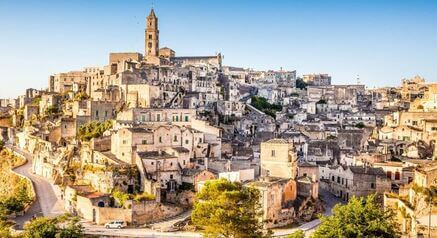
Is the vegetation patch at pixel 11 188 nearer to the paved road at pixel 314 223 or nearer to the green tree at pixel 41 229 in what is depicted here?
the green tree at pixel 41 229

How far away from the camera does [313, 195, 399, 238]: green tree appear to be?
2852 centimetres

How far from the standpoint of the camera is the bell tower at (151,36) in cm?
9662

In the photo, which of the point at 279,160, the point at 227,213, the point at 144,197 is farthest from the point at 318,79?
the point at 227,213

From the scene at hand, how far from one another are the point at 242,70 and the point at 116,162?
207 ft

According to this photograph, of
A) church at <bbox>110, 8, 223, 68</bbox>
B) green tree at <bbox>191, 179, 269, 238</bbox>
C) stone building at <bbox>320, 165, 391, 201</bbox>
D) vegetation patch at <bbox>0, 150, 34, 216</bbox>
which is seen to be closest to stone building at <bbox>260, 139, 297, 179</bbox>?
stone building at <bbox>320, 165, 391, 201</bbox>

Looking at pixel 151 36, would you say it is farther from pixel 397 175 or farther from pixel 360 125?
pixel 397 175

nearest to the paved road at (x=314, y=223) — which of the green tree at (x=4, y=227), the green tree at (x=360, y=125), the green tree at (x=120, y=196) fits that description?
the green tree at (x=120, y=196)

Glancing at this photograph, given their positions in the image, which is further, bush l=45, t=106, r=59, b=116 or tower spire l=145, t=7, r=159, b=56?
tower spire l=145, t=7, r=159, b=56

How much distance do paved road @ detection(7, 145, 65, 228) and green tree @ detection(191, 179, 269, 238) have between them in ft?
61.6

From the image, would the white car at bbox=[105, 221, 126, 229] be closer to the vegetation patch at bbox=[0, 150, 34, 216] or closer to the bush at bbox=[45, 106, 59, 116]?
the vegetation patch at bbox=[0, 150, 34, 216]

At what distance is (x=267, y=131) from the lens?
2835 inches

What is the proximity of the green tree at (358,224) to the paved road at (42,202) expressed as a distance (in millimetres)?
26962

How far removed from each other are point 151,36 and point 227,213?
2718 inches

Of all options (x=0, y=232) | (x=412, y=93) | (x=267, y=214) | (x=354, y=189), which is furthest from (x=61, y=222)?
(x=412, y=93)
